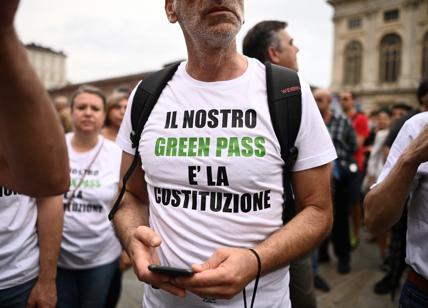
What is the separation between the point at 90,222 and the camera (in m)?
2.41

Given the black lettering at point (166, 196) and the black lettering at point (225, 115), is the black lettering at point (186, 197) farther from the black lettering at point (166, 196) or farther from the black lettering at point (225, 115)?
the black lettering at point (225, 115)

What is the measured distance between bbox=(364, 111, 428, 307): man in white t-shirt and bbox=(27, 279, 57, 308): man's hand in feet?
5.03

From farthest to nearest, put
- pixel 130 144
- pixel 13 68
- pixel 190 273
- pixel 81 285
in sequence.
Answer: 1. pixel 81 285
2. pixel 130 144
3. pixel 190 273
4. pixel 13 68

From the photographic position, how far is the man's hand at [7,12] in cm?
51

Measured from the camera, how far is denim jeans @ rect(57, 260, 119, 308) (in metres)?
2.33

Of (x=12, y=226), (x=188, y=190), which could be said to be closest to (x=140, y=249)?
(x=188, y=190)

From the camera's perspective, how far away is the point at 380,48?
87.5 feet

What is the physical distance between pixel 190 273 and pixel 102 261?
Result: 1.63m

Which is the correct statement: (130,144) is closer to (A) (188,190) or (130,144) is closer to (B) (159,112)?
(B) (159,112)

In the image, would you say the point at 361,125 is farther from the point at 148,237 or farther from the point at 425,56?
the point at 425,56

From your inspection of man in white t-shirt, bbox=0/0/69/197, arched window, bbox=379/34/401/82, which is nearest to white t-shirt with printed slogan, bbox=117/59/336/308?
man in white t-shirt, bbox=0/0/69/197

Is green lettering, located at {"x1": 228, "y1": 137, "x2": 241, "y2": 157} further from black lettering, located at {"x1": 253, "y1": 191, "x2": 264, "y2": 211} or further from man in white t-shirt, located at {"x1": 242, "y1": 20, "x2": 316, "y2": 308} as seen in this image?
man in white t-shirt, located at {"x1": 242, "y1": 20, "x2": 316, "y2": 308}

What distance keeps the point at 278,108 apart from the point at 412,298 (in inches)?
35.5

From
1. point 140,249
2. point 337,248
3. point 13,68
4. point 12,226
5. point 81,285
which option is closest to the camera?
point 13,68
